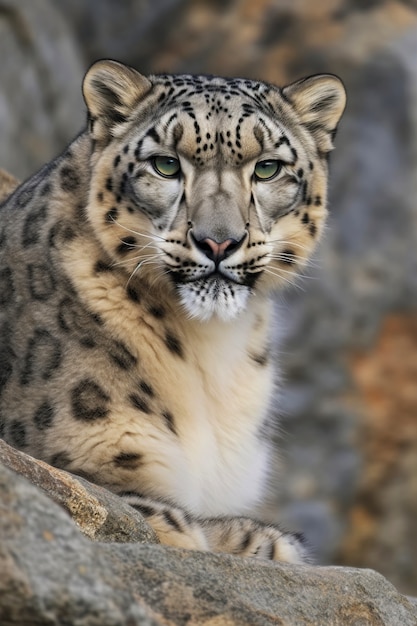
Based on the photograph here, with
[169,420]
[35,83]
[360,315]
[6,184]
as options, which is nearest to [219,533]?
[169,420]

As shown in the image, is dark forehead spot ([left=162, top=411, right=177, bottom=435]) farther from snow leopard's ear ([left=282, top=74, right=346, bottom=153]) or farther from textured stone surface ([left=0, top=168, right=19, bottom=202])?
textured stone surface ([left=0, top=168, right=19, bottom=202])

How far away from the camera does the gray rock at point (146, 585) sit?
81.4 inches

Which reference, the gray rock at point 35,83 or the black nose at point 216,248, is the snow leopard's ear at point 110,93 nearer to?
the black nose at point 216,248

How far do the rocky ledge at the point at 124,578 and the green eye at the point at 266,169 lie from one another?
125cm

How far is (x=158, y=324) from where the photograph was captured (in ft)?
13.6

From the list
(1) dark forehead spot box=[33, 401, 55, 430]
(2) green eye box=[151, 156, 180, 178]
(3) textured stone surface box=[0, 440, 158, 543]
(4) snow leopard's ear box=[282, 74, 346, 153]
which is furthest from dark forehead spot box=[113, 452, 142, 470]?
(4) snow leopard's ear box=[282, 74, 346, 153]

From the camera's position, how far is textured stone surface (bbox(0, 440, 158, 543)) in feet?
9.84

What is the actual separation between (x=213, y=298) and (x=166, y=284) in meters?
0.29

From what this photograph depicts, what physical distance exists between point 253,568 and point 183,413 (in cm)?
131

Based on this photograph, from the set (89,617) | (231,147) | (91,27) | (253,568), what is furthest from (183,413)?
(91,27)

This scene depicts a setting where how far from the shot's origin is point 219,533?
3678 millimetres

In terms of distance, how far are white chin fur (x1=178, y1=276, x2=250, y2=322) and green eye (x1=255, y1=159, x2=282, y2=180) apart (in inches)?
15.2

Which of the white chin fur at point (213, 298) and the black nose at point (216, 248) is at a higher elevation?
the black nose at point (216, 248)

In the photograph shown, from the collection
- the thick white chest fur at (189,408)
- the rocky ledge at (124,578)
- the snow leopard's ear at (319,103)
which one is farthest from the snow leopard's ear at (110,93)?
the rocky ledge at (124,578)
